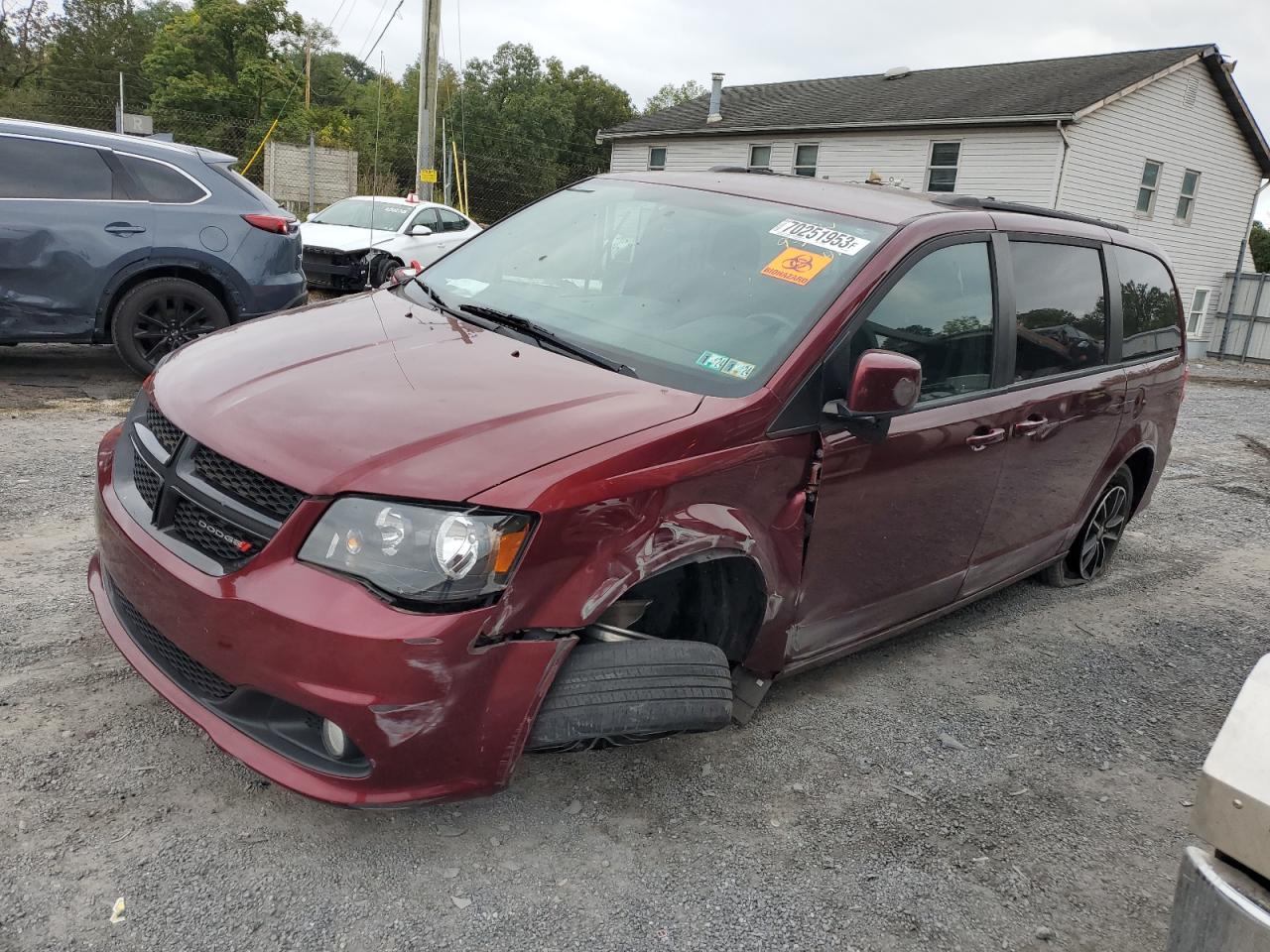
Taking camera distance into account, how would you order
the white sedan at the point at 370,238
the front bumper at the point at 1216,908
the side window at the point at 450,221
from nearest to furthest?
the front bumper at the point at 1216,908 → the white sedan at the point at 370,238 → the side window at the point at 450,221

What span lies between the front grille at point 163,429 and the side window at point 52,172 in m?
4.93

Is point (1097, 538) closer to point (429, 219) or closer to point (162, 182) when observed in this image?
point (162, 182)

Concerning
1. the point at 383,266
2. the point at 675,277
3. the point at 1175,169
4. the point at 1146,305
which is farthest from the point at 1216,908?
the point at 1175,169

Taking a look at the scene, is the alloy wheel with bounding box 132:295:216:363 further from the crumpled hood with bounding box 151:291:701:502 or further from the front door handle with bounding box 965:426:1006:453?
the front door handle with bounding box 965:426:1006:453

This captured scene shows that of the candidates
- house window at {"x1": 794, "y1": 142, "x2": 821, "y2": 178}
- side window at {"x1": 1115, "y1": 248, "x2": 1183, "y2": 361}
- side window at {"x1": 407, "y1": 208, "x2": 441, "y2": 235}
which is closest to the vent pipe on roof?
house window at {"x1": 794, "y1": 142, "x2": 821, "y2": 178}

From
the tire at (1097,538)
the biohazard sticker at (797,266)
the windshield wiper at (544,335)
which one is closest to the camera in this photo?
the windshield wiper at (544,335)

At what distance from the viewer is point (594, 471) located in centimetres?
234

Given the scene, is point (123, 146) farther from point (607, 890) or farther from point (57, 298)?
point (607, 890)

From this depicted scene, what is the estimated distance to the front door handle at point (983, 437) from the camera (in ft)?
11.3

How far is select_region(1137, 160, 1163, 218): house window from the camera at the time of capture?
23391 millimetres

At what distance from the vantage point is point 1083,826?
3.01 metres

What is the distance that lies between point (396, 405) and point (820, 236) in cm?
154

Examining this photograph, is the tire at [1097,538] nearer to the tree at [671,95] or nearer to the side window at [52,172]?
the side window at [52,172]

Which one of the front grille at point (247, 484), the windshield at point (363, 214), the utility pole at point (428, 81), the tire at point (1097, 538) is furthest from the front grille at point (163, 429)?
the utility pole at point (428, 81)
